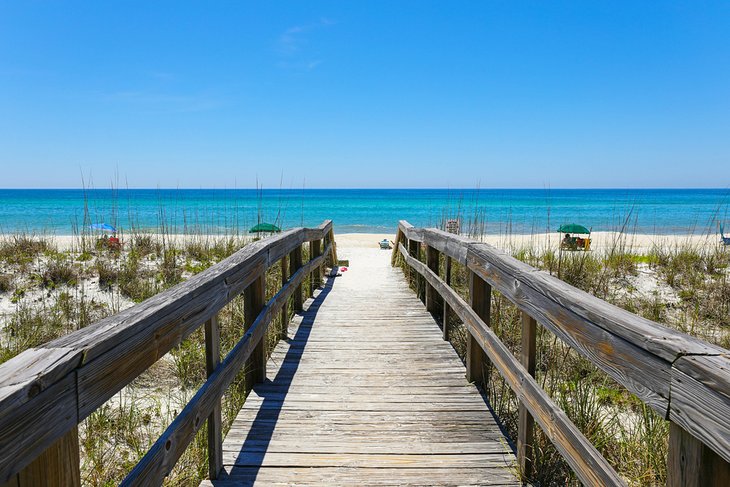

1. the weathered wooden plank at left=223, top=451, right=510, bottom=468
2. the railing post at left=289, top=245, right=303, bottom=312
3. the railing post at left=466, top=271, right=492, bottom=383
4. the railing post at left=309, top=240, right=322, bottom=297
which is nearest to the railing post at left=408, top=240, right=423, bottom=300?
the railing post at left=309, top=240, right=322, bottom=297

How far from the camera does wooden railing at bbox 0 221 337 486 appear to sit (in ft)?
3.42

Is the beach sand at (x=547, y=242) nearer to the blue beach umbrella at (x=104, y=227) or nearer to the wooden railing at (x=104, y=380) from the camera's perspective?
the blue beach umbrella at (x=104, y=227)

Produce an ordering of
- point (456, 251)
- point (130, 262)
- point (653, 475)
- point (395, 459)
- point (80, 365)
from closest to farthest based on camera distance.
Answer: point (80, 365), point (653, 475), point (395, 459), point (456, 251), point (130, 262)

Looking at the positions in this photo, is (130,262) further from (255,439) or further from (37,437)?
(37,437)

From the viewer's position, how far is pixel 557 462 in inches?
98.6

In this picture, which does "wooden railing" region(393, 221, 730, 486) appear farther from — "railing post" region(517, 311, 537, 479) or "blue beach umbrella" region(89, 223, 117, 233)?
"blue beach umbrella" region(89, 223, 117, 233)

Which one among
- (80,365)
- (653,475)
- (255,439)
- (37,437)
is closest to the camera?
(37,437)

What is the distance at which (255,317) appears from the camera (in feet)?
11.5

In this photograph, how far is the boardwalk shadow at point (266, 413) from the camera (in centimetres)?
255

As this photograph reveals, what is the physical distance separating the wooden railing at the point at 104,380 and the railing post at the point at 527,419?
1575 millimetres

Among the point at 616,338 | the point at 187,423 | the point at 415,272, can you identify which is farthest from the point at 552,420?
the point at 415,272

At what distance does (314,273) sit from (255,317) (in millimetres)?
4237

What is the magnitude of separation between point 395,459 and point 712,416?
1.85 meters

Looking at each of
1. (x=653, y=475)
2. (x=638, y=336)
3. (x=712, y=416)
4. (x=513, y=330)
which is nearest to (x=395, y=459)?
(x=653, y=475)
